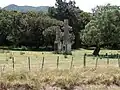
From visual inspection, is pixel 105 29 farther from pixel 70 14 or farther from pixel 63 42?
pixel 70 14

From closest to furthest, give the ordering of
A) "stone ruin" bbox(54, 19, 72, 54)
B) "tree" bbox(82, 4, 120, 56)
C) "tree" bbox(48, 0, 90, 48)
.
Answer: "tree" bbox(82, 4, 120, 56), "stone ruin" bbox(54, 19, 72, 54), "tree" bbox(48, 0, 90, 48)

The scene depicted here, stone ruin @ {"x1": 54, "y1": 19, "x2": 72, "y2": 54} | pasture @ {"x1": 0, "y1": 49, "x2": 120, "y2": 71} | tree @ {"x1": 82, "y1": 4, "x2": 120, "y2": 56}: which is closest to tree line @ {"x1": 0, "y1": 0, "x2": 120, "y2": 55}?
tree @ {"x1": 82, "y1": 4, "x2": 120, "y2": 56}

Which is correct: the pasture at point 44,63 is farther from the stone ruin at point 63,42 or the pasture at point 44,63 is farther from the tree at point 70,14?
the tree at point 70,14

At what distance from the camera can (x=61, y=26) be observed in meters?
97.8

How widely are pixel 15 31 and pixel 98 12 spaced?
3104 cm

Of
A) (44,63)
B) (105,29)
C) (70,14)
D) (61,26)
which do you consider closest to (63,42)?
(105,29)

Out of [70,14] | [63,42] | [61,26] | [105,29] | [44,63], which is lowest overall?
[44,63]

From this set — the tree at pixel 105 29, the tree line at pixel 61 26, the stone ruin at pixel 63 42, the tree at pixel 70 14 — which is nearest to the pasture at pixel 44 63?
the tree at pixel 105 29

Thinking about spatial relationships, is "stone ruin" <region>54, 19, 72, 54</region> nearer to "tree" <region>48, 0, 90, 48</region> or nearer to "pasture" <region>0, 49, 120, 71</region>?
"pasture" <region>0, 49, 120, 71</region>

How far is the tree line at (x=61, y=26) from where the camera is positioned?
61.2m

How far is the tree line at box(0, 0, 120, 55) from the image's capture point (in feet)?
201

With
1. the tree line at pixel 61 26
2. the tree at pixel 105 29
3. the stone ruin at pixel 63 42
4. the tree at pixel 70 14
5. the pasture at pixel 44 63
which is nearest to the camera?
the pasture at pixel 44 63

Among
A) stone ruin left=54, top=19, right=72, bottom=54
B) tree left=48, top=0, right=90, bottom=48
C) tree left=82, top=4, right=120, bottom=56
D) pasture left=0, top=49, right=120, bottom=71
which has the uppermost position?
tree left=48, top=0, right=90, bottom=48

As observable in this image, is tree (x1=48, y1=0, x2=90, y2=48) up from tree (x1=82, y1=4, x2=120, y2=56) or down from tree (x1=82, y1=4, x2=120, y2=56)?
up
